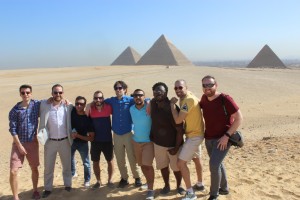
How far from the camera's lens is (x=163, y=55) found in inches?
2616

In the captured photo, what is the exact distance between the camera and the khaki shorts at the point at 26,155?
462 centimetres

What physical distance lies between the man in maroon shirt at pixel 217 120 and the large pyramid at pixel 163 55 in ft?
195

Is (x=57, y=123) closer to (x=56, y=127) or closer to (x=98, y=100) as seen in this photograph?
(x=56, y=127)

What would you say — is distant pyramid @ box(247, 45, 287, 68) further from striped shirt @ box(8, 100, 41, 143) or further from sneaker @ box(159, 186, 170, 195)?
striped shirt @ box(8, 100, 41, 143)

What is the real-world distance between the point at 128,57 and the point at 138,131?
2764 inches

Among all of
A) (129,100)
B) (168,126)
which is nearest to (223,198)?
(168,126)

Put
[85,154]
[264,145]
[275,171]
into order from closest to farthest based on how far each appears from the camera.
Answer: [85,154], [275,171], [264,145]

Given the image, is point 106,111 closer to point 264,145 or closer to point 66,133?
point 66,133

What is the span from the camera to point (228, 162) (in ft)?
21.3

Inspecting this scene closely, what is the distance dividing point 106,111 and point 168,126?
1078mm

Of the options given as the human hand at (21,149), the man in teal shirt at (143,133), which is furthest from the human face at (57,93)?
the man in teal shirt at (143,133)

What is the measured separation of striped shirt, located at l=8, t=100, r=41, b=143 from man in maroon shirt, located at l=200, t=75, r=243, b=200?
2344 millimetres

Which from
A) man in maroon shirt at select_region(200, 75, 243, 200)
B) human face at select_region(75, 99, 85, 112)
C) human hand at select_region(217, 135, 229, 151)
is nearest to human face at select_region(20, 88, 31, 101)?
human face at select_region(75, 99, 85, 112)

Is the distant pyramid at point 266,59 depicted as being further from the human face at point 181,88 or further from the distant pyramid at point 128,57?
the human face at point 181,88
